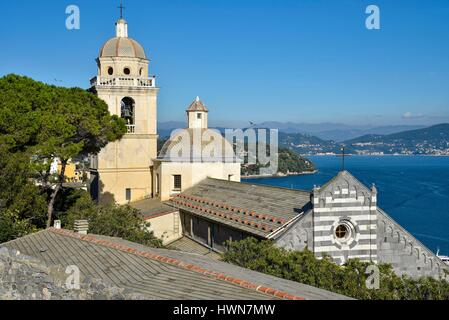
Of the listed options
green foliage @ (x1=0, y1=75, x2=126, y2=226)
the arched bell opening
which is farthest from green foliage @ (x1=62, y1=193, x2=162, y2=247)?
the arched bell opening

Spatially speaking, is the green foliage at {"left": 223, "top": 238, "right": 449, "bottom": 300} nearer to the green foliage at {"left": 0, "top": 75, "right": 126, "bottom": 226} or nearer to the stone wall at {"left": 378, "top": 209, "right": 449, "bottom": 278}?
the stone wall at {"left": 378, "top": 209, "right": 449, "bottom": 278}

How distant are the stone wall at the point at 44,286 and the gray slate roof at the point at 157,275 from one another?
0.92 m

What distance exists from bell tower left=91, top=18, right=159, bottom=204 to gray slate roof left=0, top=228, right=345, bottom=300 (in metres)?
26.0

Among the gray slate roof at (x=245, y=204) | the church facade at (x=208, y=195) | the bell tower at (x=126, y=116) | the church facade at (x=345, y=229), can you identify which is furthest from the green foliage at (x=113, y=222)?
the bell tower at (x=126, y=116)

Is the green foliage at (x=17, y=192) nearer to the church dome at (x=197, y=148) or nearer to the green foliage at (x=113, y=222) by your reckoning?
the green foliage at (x=113, y=222)

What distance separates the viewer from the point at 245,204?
2902 cm

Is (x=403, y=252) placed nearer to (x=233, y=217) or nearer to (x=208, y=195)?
(x=233, y=217)

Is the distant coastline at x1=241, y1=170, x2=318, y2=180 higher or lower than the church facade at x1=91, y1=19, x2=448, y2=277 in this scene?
lower

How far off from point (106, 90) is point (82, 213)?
15.1 m

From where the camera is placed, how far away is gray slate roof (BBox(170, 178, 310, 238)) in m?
24.8

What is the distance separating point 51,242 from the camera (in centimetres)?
1584

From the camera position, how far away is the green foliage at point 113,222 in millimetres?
25953
